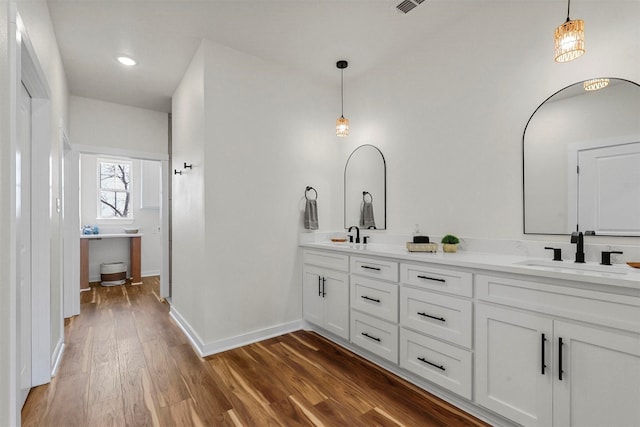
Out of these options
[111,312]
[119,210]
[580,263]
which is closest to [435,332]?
[580,263]

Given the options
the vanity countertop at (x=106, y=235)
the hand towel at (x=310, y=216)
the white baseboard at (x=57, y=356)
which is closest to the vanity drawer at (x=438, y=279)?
the hand towel at (x=310, y=216)

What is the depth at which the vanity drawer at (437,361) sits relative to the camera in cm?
186

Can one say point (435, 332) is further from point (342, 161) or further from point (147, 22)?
point (147, 22)

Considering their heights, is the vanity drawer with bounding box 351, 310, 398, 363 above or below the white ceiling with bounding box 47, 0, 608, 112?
below

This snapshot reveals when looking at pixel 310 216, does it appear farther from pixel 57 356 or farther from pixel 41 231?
pixel 57 356

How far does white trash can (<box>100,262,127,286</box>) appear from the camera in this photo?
5223mm

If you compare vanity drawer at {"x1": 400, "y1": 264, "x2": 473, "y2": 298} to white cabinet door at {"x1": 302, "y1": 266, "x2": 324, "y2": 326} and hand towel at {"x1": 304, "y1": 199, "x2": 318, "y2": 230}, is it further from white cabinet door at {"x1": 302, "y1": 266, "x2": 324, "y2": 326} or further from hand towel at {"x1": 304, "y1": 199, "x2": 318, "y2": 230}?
hand towel at {"x1": 304, "y1": 199, "x2": 318, "y2": 230}

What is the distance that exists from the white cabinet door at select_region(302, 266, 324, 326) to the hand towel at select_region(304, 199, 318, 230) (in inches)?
17.0

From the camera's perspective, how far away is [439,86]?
2.66 metres

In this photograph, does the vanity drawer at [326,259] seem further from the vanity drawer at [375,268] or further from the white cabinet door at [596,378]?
the white cabinet door at [596,378]

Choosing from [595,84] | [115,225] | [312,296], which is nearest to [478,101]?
[595,84]

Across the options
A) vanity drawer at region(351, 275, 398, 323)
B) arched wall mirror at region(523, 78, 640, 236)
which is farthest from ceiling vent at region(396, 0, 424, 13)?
vanity drawer at region(351, 275, 398, 323)

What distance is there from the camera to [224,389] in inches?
84.3

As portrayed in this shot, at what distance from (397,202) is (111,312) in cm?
365
